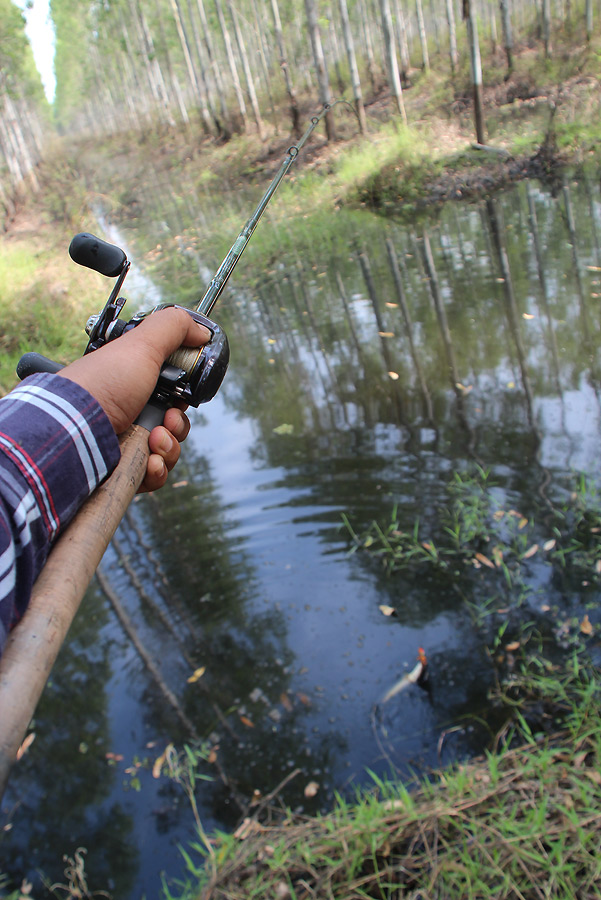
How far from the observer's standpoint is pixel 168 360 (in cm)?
156

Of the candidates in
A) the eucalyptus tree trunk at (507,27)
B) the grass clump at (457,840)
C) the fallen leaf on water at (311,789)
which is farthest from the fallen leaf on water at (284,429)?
the eucalyptus tree trunk at (507,27)

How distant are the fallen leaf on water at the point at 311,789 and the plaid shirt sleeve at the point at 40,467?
243 centimetres

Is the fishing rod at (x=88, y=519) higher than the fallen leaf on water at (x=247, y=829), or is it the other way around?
the fishing rod at (x=88, y=519)

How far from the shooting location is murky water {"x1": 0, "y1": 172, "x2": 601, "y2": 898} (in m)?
3.13

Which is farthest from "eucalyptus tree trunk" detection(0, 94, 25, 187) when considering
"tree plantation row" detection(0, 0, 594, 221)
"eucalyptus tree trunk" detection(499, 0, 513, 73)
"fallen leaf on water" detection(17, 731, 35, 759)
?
"fallen leaf on water" detection(17, 731, 35, 759)

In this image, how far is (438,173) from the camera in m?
13.0

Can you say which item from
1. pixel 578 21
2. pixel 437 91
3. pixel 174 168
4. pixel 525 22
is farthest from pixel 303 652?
pixel 525 22

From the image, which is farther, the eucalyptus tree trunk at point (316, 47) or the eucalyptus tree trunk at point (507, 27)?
the eucalyptus tree trunk at point (507, 27)

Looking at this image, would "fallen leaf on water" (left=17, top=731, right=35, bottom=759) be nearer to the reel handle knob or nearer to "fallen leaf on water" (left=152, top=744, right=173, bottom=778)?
"fallen leaf on water" (left=152, top=744, right=173, bottom=778)

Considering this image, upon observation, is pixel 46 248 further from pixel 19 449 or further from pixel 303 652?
pixel 19 449

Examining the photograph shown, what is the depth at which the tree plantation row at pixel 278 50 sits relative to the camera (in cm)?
1834

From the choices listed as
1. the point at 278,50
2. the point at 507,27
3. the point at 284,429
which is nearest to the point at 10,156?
the point at 278,50

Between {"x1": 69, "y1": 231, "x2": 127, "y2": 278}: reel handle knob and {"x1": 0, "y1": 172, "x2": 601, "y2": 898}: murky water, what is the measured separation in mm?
2533

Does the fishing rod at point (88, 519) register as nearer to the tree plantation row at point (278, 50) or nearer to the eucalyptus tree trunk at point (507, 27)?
the tree plantation row at point (278, 50)
